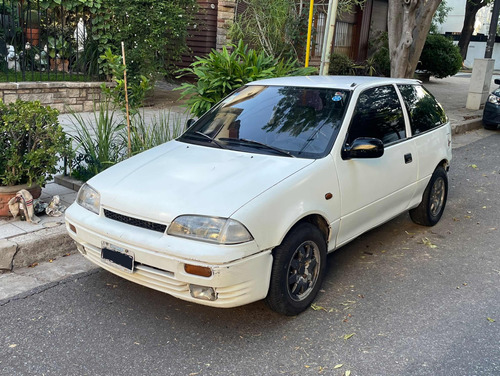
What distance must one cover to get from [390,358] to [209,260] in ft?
4.31

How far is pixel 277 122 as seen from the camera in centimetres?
446

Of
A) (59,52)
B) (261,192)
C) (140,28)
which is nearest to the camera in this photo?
(261,192)

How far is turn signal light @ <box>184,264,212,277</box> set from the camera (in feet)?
10.7

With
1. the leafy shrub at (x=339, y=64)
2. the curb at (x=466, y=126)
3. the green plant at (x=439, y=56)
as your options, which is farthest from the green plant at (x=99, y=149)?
the green plant at (x=439, y=56)

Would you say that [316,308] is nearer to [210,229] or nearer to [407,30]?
[210,229]

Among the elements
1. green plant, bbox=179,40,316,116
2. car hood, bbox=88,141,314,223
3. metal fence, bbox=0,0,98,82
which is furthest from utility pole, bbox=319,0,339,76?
metal fence, bbox=0,0,98,82

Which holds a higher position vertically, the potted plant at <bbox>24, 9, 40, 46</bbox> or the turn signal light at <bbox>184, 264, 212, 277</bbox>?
the potted plant at <bbox>24, 9, 40, 46</bbox>

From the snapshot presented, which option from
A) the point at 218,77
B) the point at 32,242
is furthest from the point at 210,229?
the point at 218,77

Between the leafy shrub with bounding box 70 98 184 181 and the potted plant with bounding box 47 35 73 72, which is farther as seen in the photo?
the potted plant with bounding box 47 35 73 72

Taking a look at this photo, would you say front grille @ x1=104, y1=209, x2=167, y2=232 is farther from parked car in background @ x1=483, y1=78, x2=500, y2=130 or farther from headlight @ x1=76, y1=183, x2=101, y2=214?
parked car in background @ x1=483, y1=78, x2=500, y2=130

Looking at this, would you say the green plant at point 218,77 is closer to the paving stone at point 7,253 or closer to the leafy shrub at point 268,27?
the paving stone at point 7,253

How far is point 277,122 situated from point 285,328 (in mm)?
1711

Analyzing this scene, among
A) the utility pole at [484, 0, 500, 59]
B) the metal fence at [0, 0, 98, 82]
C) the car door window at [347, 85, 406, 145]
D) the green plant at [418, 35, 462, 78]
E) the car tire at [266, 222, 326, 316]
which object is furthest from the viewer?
the green plant at [418, 35, 462, 78]

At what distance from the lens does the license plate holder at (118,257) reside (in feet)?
11.5
